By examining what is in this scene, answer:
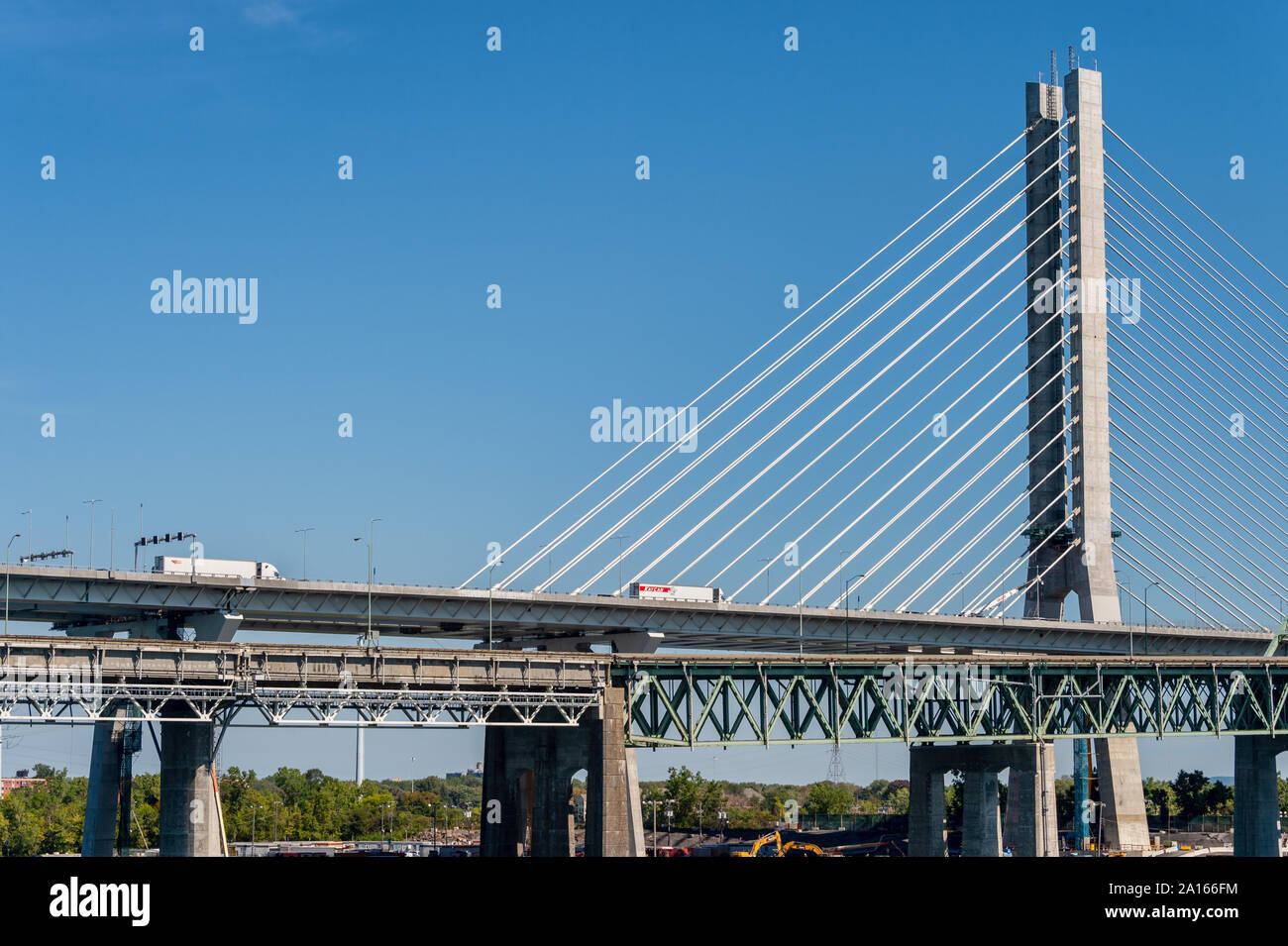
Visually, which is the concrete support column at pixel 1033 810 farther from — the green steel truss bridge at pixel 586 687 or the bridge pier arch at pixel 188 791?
the bridge pier arch at pixel 188 791

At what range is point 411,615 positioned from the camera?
316 ft

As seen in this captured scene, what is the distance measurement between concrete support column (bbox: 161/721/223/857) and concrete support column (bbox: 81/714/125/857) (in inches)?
524

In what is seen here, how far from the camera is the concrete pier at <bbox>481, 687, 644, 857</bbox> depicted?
66188mm

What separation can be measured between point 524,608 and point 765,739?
31.2 m

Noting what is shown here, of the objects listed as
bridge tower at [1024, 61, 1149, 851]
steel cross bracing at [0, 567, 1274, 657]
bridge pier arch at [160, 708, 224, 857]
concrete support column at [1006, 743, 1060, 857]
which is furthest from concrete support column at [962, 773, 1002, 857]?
bridge pier arch at [160, 708, 224, 857]

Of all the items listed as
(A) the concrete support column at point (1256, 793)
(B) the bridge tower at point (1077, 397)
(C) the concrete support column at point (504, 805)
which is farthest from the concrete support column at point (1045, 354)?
(C) the concrete support column at point (504, 805)

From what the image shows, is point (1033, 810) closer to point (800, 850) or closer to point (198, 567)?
point (800, 850)

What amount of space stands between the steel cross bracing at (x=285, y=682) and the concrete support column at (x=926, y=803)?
2736 centimetres

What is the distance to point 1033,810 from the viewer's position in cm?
9550

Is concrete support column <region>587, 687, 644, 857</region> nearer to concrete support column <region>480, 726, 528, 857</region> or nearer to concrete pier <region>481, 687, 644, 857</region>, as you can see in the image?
concrete pier <region>481, 687, 644, 857</region>

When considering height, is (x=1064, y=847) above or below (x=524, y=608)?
A: below

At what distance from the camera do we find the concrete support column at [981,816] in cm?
9038
